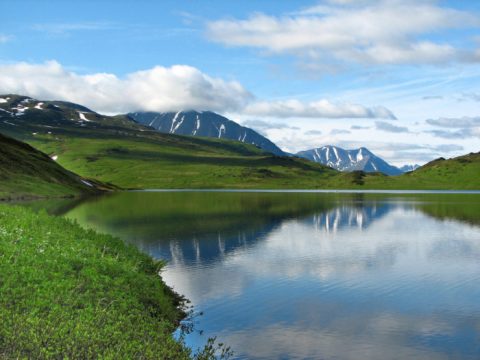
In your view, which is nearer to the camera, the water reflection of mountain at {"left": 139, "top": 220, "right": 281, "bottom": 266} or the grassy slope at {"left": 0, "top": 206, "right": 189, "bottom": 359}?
the grassy slope at {"left": 0, "top": 206, "right": 189, "bottom": 359}

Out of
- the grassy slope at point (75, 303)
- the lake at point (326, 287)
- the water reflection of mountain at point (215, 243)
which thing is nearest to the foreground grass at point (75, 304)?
the grassy slope at point (75, 303)

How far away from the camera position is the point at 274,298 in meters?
33.9

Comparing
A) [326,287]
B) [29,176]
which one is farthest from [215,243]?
[29,176]

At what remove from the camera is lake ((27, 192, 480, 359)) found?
2494 cm

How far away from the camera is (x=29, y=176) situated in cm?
14200

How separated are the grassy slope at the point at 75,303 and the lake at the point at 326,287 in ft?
12.2

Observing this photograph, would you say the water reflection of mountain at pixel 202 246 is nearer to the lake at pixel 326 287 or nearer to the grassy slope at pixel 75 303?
the lake at pixel 326 287

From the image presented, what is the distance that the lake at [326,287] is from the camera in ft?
81.8

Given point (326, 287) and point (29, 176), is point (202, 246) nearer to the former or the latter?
point (326, 287)

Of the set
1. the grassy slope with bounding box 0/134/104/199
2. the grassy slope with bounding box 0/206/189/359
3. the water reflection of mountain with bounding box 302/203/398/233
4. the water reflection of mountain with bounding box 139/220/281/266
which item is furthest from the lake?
the grassy slope with bounding box 0/134/104/199

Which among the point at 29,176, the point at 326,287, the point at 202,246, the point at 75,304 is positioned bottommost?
the point at 326,287

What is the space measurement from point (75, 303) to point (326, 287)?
68.9 ft

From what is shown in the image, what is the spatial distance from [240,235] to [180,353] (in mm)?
48961

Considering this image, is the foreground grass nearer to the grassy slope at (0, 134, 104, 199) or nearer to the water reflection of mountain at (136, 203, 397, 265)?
the water reflection of mountain at (136, 203, 397, 265)
